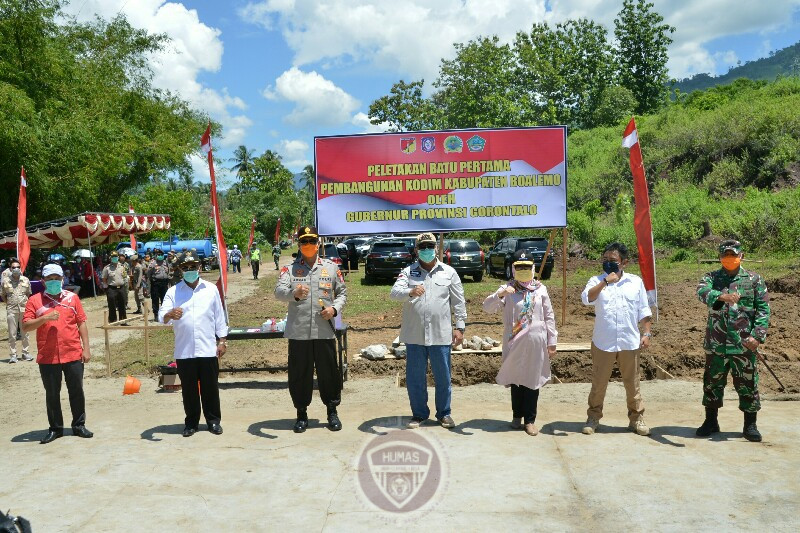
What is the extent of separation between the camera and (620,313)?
20.7ft

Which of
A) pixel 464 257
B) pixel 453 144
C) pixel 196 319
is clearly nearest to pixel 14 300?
pixel 196 319

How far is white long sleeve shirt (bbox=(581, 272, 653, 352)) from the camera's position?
632cm

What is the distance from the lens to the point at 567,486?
16.9 ft

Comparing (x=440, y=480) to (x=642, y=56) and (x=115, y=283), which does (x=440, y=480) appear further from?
(x=642, y=56)

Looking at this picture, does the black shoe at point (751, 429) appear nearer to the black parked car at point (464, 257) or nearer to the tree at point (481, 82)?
the black parked car at point (464, 257)

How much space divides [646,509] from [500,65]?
44088mm

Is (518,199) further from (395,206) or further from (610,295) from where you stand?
(610,295)

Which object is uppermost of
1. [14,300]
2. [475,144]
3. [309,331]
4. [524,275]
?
[475,144]

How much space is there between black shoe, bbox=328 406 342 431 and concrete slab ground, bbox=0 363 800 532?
0.45 ft

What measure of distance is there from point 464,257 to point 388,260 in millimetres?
2708

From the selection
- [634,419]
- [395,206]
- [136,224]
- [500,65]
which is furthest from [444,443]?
[500,65]

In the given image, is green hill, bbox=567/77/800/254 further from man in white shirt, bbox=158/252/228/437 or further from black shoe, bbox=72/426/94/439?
black shoe, bbox=72/426/94/439

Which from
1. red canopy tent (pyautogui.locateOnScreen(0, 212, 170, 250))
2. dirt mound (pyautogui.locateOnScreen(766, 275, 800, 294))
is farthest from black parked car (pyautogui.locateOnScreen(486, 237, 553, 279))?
red canopy tent (pyautogui.locateOnScreen(0, 212, 170, 250))

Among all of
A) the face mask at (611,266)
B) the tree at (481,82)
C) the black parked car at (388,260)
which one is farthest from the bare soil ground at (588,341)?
the tree at (481,82)
